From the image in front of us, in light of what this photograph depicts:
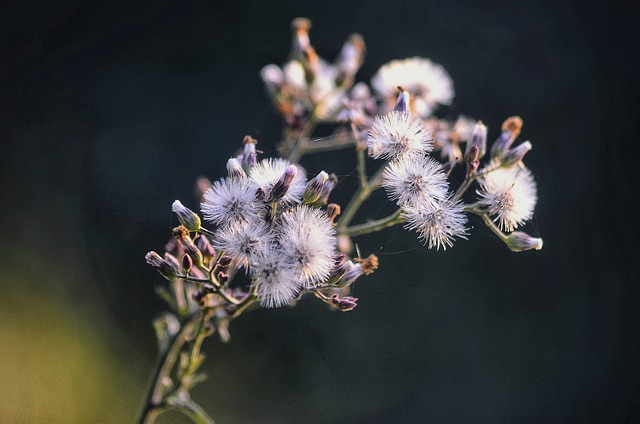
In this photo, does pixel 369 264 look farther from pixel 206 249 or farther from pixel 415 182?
pixel 206 249

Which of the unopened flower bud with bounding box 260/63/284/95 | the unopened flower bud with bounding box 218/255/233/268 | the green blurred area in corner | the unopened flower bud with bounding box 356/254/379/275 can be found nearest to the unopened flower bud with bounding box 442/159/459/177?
A: the unopened flower bud with bounding box 356/254/379/275

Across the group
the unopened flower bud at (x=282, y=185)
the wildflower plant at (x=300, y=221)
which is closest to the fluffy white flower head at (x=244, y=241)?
the wildflower plant at (x=300, y=221)

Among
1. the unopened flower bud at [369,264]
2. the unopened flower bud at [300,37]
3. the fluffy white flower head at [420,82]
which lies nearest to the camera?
the unopened flower bud at [369,264]

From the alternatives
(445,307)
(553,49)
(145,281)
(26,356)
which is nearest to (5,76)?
(145,281)

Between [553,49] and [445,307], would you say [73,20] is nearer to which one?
[445,307]

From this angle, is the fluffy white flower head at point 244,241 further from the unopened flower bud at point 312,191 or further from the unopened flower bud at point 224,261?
the unopened flower bud at point 312,191

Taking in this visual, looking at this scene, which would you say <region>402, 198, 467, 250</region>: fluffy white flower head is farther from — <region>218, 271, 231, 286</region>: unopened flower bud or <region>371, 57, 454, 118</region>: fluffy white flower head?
<region>371, 57, 454, 118</region>: fluffy white flower head
